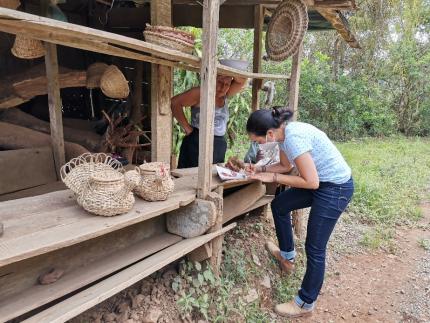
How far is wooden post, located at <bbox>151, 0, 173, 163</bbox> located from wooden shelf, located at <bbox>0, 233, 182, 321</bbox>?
801 millimetres

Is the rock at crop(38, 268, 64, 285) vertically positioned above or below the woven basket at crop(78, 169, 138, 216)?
below

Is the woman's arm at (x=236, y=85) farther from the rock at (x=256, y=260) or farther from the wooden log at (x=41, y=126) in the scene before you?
the rock at (x=256, y=260)

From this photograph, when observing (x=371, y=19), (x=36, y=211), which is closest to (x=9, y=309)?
(x=36, y=211)

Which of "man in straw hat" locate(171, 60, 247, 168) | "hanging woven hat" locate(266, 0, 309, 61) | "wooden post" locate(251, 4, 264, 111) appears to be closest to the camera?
"hanging woven hat" locate(266, 0, 309, 61)

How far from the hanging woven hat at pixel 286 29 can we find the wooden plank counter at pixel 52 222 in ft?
6.39

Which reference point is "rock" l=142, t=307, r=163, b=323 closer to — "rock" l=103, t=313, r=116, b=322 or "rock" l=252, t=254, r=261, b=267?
"rock" l=103, t=313, r=116, b=322

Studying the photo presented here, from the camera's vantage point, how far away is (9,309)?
A: 175cm

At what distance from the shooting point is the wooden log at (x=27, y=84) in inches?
Result: 129

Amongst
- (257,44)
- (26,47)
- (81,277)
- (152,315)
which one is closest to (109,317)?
(152,315)

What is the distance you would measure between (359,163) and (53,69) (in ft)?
24.2

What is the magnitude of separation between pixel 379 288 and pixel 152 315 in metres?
2.67

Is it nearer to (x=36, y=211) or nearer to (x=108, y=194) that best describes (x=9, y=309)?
(x=36, y=211)

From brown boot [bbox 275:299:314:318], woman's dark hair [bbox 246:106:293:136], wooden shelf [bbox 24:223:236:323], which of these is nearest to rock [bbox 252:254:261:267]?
brown boot [bbox 275:299:314:318]

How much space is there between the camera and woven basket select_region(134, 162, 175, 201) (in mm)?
2359
